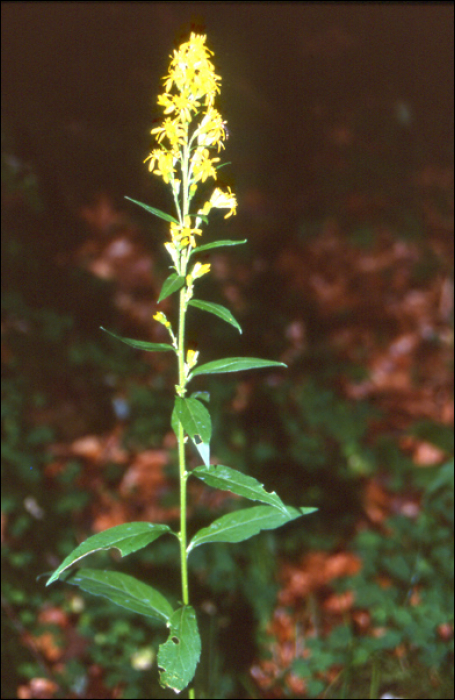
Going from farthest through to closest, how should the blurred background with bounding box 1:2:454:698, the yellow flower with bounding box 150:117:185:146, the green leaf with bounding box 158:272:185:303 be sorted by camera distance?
the blurred background with bounding box 1:2:454:698 < the yellow flower with bounding box 150:117:185:146 < the green leaf with bounding box 158:272:185:303

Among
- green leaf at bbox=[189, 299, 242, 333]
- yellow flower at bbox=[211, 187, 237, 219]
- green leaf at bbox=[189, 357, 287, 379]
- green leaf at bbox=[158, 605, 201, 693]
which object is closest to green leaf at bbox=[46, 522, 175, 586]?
green leaf at bbox=[158, 605, 201, 693]

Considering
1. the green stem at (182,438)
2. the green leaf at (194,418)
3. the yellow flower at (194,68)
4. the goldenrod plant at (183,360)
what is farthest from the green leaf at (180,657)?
the yellow flower at (194,68)

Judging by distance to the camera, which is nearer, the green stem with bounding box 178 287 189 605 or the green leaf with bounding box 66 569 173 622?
the green stem with bounding box 178 287 189 605

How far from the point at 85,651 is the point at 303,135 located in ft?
19.3

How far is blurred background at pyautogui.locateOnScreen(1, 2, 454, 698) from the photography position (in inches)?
106

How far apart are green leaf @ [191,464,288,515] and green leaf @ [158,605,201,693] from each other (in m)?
0.43

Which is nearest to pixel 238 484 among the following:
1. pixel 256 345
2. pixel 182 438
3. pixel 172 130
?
pixel 182 438

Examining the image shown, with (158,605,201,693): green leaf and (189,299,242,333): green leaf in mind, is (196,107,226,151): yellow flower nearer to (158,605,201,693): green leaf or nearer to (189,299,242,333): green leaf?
(189,299,242,333): green leaf

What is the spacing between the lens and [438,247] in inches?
234

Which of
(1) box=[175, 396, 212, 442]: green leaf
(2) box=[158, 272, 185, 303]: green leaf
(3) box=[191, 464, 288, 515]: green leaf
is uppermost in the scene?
(2) box=[158, 272, 185, 303]: green leaf

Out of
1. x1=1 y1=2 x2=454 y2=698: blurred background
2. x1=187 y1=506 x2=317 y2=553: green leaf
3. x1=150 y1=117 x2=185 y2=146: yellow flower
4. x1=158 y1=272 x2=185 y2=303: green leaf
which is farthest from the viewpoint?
x1=1 y1=2 x2=454 y2=698: blurred background

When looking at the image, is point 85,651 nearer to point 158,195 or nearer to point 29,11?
point 158,195

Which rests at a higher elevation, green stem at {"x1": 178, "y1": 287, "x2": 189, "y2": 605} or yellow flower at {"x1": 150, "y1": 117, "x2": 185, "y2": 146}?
yellow flower at {"x1": 150, "y1": 117, "x2": 185, "y2": 146}

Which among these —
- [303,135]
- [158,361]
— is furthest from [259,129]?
[158,361]
